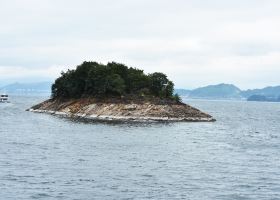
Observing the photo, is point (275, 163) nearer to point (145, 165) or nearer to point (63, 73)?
point (145, 165)

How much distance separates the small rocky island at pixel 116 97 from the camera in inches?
5738

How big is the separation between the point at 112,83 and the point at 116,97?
512 centimetres

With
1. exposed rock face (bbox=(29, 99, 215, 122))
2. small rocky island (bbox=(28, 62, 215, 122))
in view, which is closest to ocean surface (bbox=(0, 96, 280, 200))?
exposed rock face (bbox=(29, 99, 215, 122))

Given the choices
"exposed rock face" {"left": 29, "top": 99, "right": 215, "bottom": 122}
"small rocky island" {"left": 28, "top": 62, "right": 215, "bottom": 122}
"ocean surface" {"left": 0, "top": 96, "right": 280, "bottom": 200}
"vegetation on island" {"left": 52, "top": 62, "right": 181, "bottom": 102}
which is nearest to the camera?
"ocean surface" {"left": 0, "top": 96, "right": 280, "bottom": 200}

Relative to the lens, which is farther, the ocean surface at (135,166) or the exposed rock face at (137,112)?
the exposed rock face at (137,112)

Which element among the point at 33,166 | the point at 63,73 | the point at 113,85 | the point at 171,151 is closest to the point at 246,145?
the point at 171,151

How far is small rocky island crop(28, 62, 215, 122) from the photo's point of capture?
146m

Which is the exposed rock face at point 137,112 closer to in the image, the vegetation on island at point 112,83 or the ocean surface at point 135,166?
the vegetation on island at point 112,83

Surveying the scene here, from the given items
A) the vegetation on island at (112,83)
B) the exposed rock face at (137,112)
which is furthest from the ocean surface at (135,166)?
the vegetation on island at (112,83)

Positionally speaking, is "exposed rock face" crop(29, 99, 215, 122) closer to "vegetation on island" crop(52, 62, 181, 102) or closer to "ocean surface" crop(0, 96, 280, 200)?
"vegetation on island" crop(52, 62, 181, 102)

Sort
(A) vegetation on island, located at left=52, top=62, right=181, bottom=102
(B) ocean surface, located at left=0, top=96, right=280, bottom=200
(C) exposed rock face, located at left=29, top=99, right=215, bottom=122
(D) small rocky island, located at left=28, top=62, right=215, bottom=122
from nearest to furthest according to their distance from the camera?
(B) ocean surface, located at left=0, top=96, right=280, bottom=200 → (C) exposed rock face, located at left=29, top=99, right=215, bottom=122 → (D) small rocky island, located at left=28, top=62, right=215, bottom=122 → (A) vegetation on island, located at left=52, top=62, right=181, bottom=102

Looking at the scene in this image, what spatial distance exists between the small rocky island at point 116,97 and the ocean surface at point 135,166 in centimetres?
4606

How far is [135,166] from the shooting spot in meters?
60.3

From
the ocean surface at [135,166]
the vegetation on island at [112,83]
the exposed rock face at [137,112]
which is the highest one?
the vegetation on island at [112,83]
